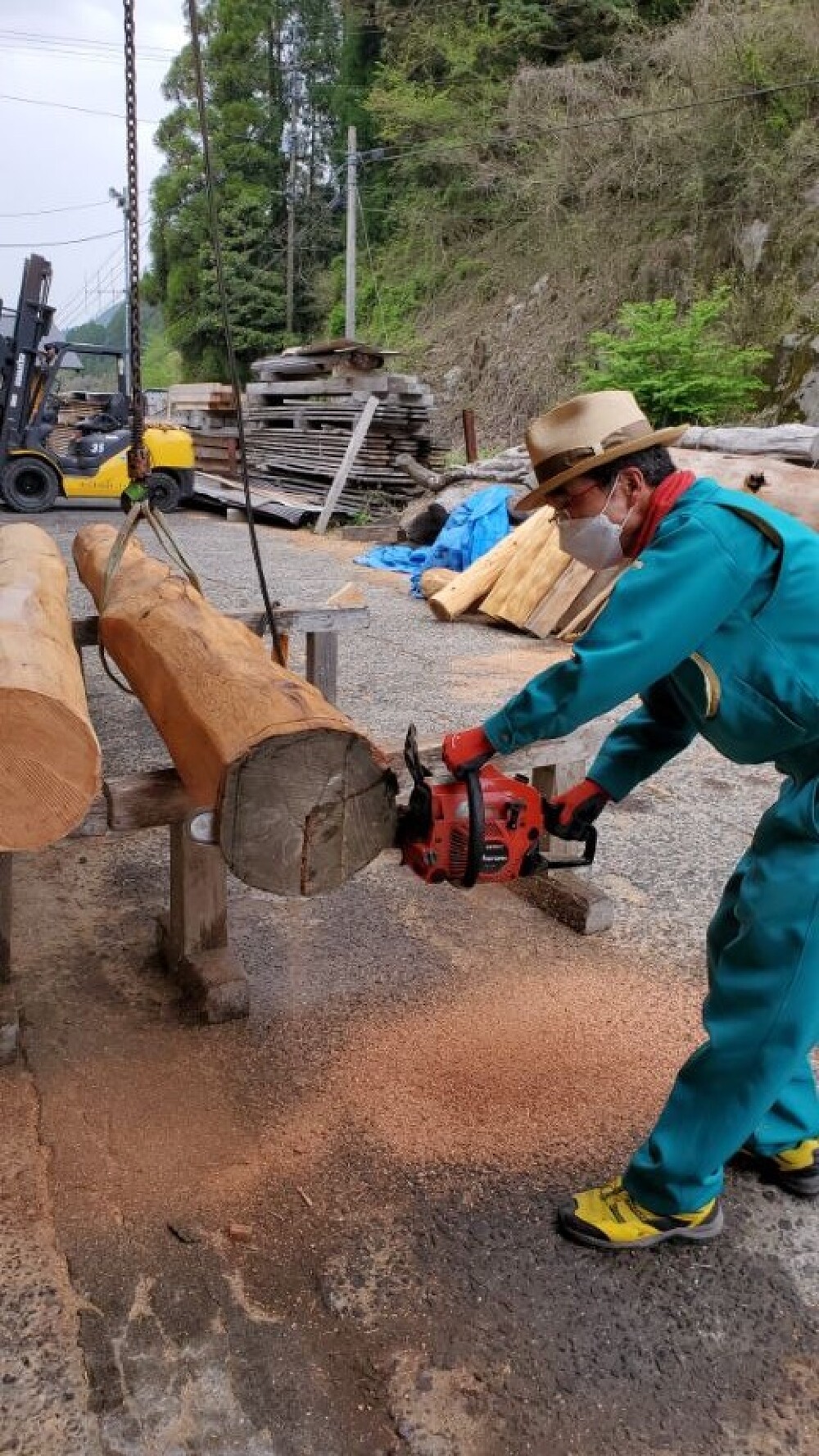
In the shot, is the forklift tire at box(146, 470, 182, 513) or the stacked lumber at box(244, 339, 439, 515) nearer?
the forklift tire at box(146, 470, 182, 513)

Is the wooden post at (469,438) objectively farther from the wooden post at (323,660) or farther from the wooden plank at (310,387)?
the wooden post at (323,660)

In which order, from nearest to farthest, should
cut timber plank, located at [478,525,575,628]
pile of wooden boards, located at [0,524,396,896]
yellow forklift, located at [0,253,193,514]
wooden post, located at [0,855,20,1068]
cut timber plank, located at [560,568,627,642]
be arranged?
pile of wooden boards, located at [0,524,396,896], wooden post, located at [0,855,20,1068], cut timber plank, located at [560,568,627,642], cut timber plank, located at [478,525,575,628], yellow forklift, located at [0,253,193,514]

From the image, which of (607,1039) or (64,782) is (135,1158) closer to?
(64,782)

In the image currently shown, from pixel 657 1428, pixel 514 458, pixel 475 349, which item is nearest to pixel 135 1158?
pixel 657 1428

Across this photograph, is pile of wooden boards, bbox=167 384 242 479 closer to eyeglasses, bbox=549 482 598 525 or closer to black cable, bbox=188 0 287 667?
black cable, bbox=188 0 287 667

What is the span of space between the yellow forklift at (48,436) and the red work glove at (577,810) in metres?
12.5

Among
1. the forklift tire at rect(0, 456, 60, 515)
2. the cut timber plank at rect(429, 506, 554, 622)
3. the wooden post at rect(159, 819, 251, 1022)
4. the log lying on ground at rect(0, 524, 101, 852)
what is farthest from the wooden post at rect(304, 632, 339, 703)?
the forklift tire at rect(0, 456, 60, 515)

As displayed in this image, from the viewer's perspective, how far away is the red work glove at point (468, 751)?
7.87ft

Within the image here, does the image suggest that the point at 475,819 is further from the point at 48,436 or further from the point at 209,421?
the point at 209,421

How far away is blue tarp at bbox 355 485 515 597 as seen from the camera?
38.4 ft

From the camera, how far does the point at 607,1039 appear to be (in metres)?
3.48

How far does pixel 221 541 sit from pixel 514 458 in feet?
14.1

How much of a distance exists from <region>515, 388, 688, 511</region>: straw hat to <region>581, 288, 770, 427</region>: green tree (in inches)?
517

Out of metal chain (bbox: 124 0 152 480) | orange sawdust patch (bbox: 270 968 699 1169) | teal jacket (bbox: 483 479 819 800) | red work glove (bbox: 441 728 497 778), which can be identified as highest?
metal chain (bbox: 124 0 152 480)
